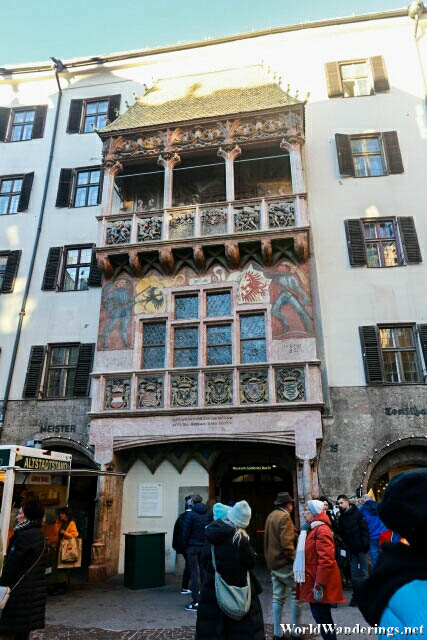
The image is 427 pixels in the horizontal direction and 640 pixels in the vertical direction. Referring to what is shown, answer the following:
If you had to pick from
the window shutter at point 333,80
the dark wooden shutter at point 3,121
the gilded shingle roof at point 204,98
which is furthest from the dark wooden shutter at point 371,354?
the dark wooden shutter at point 3,121

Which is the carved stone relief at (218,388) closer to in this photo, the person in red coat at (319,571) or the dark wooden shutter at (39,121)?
the person in red coat at (319,571)

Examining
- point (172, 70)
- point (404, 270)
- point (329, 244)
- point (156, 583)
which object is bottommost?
point (156, 583)

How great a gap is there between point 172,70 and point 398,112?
30.4ft

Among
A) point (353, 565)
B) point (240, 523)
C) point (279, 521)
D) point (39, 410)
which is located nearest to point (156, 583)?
point (353, 565)

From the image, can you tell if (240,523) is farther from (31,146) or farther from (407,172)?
(31,146)

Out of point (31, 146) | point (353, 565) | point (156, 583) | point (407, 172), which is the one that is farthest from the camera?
point (31, 146)

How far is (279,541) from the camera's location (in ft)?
22.5

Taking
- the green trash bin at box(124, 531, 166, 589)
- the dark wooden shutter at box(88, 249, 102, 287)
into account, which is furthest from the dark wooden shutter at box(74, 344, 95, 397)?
the green trash bin at box(124, 531, 166, 589)

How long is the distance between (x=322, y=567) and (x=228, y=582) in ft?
6.20

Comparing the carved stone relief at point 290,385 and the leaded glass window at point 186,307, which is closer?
the carved stone relief at point 290,385

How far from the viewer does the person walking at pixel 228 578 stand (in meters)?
4.12

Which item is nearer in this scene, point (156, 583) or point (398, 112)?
point (156, 583)

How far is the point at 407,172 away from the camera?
15.6m

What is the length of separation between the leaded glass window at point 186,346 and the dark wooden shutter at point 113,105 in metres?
10.5
